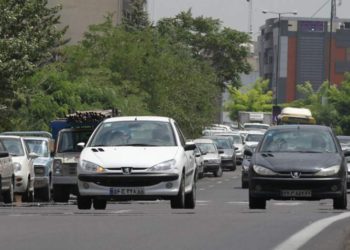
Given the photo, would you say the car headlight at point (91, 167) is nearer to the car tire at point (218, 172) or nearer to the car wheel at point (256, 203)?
the car wheel at point (256, 203)

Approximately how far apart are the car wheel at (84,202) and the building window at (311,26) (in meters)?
167

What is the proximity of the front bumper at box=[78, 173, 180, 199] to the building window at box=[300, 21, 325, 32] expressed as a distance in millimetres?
167861

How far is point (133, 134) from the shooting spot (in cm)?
2383

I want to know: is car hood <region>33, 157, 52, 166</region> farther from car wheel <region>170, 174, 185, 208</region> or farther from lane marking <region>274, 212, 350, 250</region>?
lane marking <region>274, 212, 350, 250</region>

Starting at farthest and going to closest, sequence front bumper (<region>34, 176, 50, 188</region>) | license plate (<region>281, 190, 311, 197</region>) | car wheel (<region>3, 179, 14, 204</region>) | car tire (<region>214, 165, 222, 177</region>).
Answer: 1. car tire (<region>214, 165, 222, 177</region>)
2. front bumper (<region>34, 176, 50, 188</region>)
3. car wheel (<region>3, 179, 14, 204</region>)
4. license plate (<region>281, 190, 311, 197</region>)

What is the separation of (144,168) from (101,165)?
2.27 ft

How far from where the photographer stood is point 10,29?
39938 millimetres

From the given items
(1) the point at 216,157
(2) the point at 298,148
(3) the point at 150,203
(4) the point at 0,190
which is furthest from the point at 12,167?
(1) the point at 216,157

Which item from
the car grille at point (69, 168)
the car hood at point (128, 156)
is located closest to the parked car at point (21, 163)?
the car grille at point (69, 168)

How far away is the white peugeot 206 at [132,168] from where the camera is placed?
894 inches

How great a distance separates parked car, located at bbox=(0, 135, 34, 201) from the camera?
32.3m

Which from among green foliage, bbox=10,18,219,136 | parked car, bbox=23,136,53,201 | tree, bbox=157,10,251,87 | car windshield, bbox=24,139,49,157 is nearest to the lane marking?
parked car, bbox=23,136,53,201

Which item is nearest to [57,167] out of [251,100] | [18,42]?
[18,42]

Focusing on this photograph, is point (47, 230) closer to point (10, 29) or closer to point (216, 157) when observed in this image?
point (10, 29)
